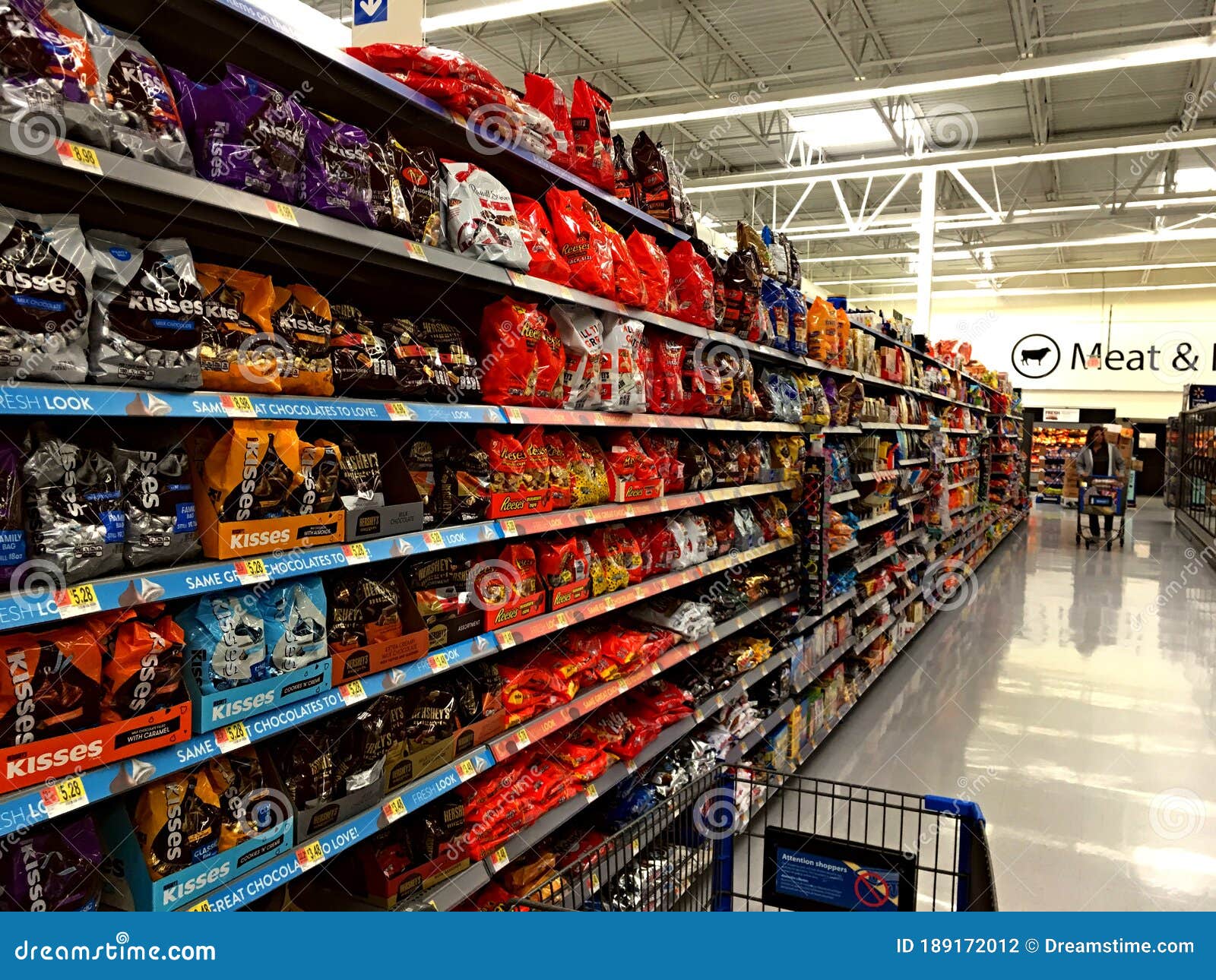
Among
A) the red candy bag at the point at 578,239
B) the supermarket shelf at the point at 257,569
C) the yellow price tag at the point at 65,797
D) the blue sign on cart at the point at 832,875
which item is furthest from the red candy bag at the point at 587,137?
the yellow price tag at the point at 65,797

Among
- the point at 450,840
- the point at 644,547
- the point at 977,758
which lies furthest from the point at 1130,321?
the point at 450,840

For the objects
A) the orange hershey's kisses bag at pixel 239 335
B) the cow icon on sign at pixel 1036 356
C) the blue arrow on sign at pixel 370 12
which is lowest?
the orange hershey's kisses bag at pixel 239 335

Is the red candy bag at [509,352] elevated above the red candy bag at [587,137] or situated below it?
below

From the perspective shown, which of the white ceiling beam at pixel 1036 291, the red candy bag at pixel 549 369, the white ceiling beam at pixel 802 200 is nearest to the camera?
the red candy bag at pixel 549 369

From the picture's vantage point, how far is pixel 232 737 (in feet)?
5.27

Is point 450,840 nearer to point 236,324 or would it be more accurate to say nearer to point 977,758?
point 236,324

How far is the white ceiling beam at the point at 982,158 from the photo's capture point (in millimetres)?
9750

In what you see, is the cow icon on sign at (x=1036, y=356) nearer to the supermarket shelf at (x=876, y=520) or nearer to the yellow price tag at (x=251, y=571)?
the supermarket shelf at (x=876, y=520)

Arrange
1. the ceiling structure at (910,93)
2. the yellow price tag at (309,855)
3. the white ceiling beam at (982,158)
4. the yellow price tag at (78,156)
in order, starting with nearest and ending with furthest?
the yellow price tag at (78,156)
the yellow price tag at (309,855)
the ceiling structure at (910,93)
the white ceiling beam at (982,158)

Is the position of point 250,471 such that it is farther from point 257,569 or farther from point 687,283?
point 687,283

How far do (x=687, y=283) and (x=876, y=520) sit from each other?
11.1 feet

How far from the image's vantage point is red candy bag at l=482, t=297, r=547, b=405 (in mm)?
2355

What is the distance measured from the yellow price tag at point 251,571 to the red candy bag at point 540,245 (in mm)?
1151

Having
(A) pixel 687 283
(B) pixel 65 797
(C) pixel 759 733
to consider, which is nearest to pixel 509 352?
(A) pixel 687 283
